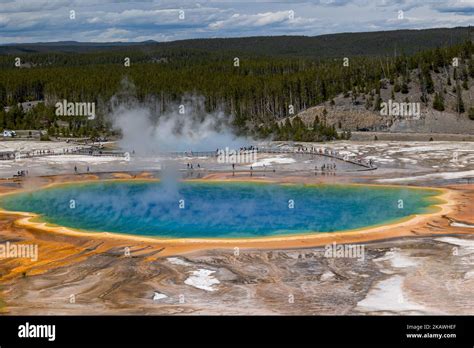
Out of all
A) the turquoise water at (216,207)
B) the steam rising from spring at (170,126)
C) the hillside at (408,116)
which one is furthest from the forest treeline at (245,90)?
the turquoise water at (216,207)

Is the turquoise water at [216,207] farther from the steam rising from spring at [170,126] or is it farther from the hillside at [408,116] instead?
the hillside at [408,116]

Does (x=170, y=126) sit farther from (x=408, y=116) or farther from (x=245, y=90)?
(x=408, y=116)

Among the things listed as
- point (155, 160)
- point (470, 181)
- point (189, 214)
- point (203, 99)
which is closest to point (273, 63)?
point (203, 99)

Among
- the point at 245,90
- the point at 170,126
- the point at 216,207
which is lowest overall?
the point at 216,207

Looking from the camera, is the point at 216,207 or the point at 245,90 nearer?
the point at 216,207

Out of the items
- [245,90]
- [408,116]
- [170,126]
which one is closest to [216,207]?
[170,126]

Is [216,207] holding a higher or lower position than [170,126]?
lower

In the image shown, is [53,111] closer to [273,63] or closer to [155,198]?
[273,63]

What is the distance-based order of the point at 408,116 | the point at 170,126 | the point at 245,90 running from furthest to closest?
the point at 245,90 < the point at 170,126 < the point at 408,116
